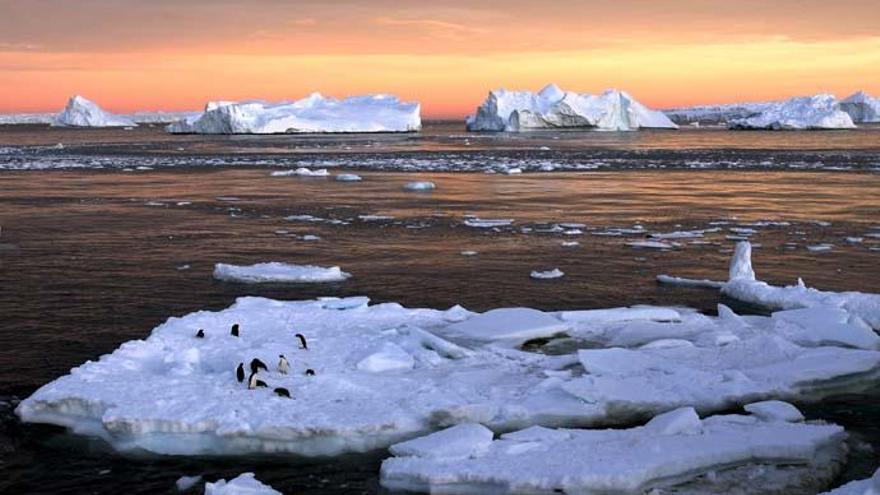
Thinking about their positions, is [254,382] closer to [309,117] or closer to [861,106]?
[309,117]

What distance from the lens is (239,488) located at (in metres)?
7.30

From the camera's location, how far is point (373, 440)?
8.44 metres

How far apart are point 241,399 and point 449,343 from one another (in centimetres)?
285

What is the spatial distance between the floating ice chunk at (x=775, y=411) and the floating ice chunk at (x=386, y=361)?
3766mm

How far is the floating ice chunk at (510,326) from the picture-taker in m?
11.5

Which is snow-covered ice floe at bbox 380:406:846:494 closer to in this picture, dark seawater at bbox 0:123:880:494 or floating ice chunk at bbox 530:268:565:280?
dark seawater at bbox 0:123:880:494

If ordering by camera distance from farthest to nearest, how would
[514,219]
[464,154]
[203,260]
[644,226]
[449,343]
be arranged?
[464,154]
[514,219]
[644,226]
[203,260]
[449,343]

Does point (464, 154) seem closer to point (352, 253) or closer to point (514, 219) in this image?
point (514, 219)

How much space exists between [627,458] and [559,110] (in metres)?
88.7

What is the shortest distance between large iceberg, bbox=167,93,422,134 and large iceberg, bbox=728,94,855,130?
43.2 metres

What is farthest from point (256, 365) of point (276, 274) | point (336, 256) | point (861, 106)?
point (861, 106)

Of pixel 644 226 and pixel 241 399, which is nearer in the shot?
pixel 241 399

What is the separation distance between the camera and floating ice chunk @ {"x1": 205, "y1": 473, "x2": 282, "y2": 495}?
725 centimetres

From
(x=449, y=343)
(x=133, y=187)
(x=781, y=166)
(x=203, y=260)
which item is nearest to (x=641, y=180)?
(x=781, y=166)
